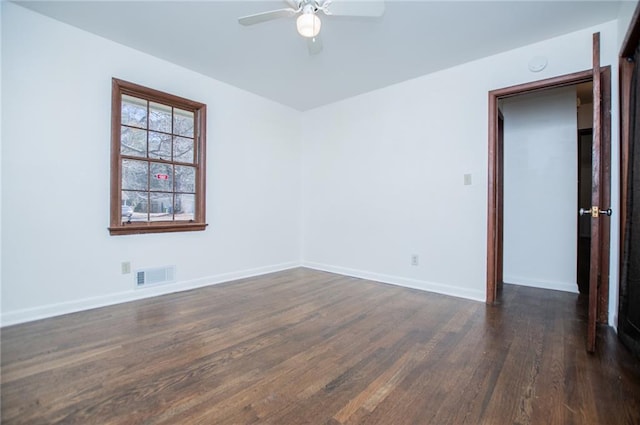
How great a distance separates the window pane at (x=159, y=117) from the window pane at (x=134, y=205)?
0.73 metres

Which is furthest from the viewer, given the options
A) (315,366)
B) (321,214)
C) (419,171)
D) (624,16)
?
(321,214)

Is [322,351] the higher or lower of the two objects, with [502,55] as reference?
lower

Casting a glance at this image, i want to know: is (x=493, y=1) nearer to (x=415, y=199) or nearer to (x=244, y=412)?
(x=415, y=199)

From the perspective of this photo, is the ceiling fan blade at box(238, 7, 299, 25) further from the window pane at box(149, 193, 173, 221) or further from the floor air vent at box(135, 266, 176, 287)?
the floor air vent at box(135, 266, 176, 287)

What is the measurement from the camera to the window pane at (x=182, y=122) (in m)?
3.45

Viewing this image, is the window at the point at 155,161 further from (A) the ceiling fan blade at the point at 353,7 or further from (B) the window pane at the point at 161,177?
(A) the ceiling fan blade at the point at 353,7

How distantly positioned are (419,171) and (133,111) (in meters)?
3.18

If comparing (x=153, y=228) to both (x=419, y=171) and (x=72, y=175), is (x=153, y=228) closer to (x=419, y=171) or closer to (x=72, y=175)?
(x=72, y=175)

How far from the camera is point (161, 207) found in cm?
334

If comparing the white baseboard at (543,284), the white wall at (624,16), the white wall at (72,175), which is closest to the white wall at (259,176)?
the white wall at (72,175)

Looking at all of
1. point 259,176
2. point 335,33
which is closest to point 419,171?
point 335,33

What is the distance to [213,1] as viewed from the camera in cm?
233

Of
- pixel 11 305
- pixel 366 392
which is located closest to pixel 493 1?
pixel 366 392

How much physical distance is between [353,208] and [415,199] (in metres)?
0.93
